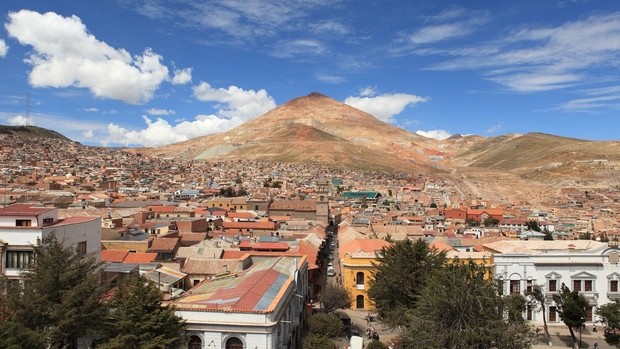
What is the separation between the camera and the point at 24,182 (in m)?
94.4

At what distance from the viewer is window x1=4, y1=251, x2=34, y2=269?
17797 millimetres

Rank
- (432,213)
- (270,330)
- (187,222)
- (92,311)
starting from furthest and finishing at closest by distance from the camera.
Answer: (432,213), (187,222), (270,330), (92,311)

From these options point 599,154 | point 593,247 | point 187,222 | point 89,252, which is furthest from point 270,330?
point 599,154

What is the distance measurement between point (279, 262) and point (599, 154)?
586 feet

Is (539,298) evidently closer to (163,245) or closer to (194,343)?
(194,343)

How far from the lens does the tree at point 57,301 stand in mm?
13867

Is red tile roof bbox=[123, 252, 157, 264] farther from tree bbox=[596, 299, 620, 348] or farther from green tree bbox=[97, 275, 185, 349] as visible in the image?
tree bbox=[596, 299, 620, 348]

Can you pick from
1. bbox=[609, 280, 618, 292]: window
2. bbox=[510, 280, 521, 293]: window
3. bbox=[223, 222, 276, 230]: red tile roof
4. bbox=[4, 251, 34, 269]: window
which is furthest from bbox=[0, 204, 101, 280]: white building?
bbox=[223, 222, 276, 230]: red tile roof

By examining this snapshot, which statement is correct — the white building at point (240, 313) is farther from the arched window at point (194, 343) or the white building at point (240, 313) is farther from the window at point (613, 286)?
the window at point (613, 286)

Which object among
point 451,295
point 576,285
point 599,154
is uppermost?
point 599,154

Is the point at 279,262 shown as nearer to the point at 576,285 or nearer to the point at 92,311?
the point at 92,311

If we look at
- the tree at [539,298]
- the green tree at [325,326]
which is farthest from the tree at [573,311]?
the green tree at [325,326]

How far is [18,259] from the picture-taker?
58.6 feet

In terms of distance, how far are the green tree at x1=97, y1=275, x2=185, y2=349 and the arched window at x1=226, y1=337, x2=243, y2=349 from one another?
1.57 metres
